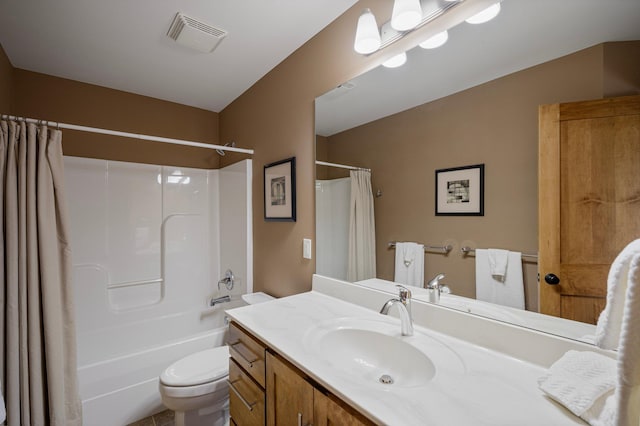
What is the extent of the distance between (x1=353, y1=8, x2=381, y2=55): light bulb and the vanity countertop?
119cm

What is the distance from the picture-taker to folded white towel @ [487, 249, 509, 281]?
3.21ft

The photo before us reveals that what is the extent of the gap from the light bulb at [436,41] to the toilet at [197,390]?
1.92 metres

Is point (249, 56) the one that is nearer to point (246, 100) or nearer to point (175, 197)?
point (246, 100)

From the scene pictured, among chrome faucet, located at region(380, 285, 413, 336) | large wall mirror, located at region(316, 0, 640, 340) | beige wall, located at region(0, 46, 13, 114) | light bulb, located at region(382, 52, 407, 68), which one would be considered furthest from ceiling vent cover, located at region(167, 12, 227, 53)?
chrome faucet, located at region(380, 285, 413, 336)

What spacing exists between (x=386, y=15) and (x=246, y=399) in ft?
5.75

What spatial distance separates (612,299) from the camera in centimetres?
58

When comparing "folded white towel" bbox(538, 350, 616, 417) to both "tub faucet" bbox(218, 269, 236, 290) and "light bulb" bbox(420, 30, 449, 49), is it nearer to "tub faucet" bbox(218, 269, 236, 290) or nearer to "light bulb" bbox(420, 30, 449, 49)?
"light bulb" bbox(420, 30, 449, 49)

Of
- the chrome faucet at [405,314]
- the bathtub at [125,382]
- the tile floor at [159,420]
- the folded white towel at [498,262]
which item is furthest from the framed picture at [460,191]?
the tile floor at [159,420]

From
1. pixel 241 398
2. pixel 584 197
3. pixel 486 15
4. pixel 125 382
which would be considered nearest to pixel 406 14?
pixel 486 15

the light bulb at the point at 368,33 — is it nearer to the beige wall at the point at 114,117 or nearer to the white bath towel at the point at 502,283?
the white bath towel at the point at 502,283

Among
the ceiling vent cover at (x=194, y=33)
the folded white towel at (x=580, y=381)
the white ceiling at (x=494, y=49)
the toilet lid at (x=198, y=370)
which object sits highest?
the ceiling vent cover at (x=194, y=33)

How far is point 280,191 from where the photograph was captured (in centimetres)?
A: 193

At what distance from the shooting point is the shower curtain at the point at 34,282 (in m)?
1.40

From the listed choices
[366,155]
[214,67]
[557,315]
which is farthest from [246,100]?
[557,315]
